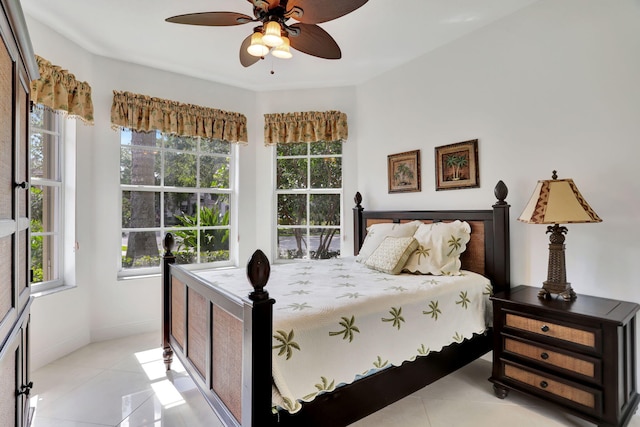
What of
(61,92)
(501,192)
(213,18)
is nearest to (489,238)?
(501,192)

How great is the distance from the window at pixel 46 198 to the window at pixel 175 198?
1.66 feet

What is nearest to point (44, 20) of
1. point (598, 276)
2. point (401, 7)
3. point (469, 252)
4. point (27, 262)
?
point (27, 262)

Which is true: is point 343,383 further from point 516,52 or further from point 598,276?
point 516,52

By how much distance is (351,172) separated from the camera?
381 centimetres

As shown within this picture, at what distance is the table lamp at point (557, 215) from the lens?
73.8 inches

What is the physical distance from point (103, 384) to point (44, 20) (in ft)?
9.11

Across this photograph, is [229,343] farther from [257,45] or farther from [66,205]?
[66,205]

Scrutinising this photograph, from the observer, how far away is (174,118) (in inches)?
133

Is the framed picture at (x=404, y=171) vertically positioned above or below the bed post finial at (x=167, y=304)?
above

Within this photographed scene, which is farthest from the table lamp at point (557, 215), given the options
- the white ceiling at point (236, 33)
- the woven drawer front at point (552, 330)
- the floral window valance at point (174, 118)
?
the floral window valance at point (174, 118)

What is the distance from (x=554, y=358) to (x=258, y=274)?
1808 millimetres

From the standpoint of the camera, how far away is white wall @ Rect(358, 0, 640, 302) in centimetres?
197

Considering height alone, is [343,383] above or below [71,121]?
below

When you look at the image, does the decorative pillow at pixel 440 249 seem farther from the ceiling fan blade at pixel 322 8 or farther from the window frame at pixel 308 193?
the ceiling fan blade at pixel 322 8
